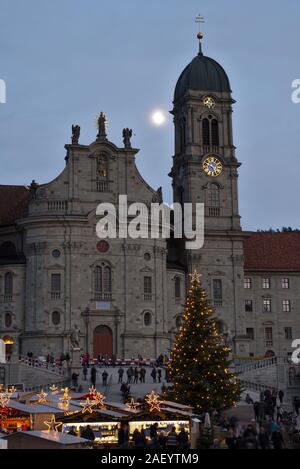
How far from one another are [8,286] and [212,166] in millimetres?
18991

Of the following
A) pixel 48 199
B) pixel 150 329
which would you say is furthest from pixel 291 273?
pixel 48 199

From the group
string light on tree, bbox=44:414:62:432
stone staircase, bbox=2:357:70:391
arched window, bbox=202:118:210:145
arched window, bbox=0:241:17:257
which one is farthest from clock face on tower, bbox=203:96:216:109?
string light on tree, bbox=44:414:62:432

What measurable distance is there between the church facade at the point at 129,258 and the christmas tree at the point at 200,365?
21275 mm

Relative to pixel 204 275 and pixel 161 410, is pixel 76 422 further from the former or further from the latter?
pixel 204 275

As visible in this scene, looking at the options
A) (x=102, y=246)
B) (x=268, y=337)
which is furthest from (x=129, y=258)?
(x=268, y=337)

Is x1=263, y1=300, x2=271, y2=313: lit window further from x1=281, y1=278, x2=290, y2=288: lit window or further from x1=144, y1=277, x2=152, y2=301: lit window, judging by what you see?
x1=144, y1=277, x2=152, y2=301: lit window

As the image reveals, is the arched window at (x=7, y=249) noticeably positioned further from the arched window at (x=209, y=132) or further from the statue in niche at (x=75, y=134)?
the arched window at (x=209, y=132)

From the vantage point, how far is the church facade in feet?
209

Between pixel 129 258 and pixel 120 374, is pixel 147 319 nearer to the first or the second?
pixel 129 258

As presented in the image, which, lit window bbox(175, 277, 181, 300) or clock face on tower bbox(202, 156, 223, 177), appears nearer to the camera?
lit window bbox(175, 277, 181, 300)

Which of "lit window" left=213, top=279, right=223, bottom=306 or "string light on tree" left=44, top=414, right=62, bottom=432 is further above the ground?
"lit window" left=213, top=279, right=223, bottom=306

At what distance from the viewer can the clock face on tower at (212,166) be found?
70.5 metres

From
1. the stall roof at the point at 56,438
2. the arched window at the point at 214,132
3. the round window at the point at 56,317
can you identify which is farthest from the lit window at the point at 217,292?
the stall roof at the point at 56,438

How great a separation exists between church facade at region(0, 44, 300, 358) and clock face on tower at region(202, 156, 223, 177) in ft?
0.26
